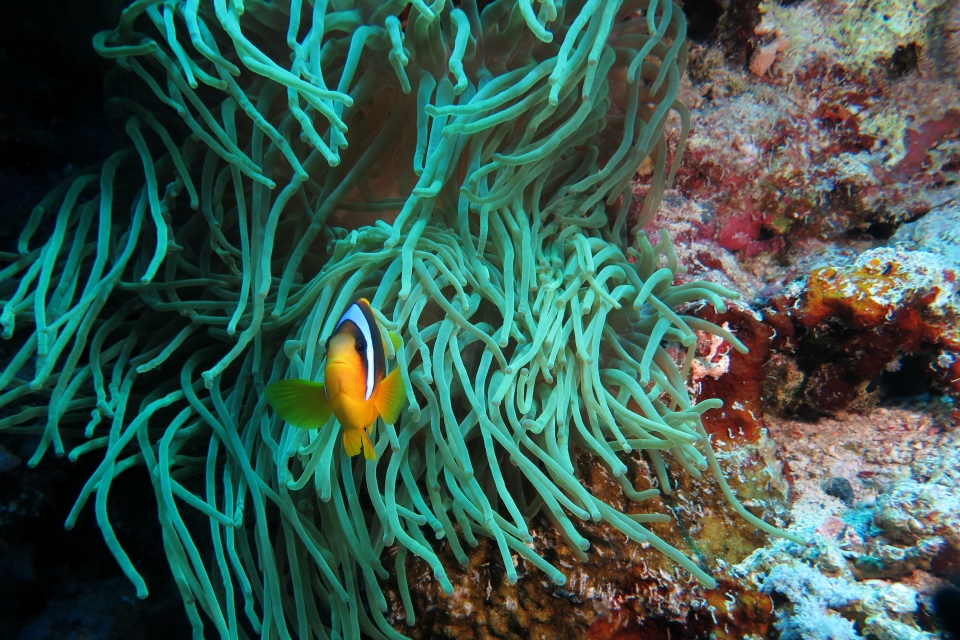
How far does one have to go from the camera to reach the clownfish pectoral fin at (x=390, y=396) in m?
0.94

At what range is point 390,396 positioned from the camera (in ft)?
3.15

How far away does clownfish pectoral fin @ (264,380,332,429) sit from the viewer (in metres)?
0.93

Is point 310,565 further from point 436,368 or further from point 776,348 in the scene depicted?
point 776,348

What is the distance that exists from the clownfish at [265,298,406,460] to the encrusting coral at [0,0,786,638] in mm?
264

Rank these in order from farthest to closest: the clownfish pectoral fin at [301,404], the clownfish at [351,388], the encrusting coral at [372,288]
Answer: the encrusting coral at [372,288] → the clownfish pectoral fin at [301,404] → the clownfish at [351,388]

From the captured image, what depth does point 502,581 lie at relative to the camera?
142cm

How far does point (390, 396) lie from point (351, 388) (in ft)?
0.45

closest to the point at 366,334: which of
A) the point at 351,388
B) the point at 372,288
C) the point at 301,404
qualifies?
the point at 351,388

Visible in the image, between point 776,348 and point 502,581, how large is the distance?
3.59 feet

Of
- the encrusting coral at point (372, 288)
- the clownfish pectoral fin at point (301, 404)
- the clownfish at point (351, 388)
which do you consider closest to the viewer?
the clownfish at point (351, 388)

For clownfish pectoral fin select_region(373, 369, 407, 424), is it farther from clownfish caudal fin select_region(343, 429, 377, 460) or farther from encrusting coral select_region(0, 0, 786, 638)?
encrusting coral select_region(0, 0, 786, 638)

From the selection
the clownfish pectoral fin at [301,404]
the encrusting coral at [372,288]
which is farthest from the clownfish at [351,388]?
the encrusting coral at [372,288]

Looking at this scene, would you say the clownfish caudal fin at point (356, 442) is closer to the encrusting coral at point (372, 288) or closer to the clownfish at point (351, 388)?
the clownfish at point (351, 388)

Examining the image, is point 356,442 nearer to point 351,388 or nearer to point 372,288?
point 351,388
